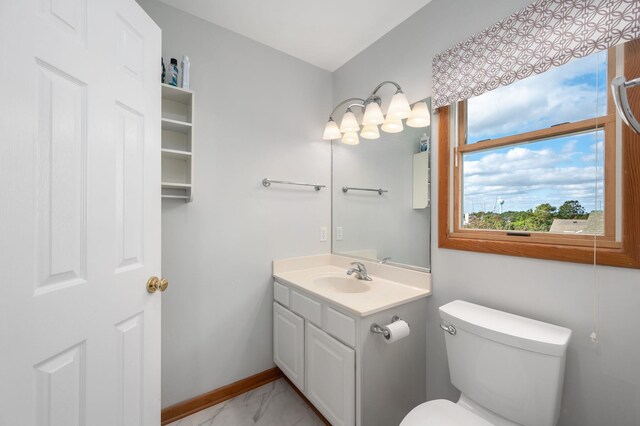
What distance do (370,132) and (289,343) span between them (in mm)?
1579

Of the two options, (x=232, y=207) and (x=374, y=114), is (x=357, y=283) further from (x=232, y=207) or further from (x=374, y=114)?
(x=374, y=114)

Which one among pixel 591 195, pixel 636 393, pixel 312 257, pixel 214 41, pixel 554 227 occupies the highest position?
pixel 214 41

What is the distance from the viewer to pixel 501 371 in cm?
100

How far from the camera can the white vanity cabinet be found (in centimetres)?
121

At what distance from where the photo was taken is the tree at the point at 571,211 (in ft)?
3.42

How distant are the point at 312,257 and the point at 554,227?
4.95 ft

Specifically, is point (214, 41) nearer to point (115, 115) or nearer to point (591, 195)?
point (115, 115)

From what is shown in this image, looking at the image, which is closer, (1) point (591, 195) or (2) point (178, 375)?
(1) point (591, 195)

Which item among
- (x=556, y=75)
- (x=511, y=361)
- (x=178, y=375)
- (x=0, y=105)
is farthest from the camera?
(x=178, y=375)

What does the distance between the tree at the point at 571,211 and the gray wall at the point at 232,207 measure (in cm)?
151

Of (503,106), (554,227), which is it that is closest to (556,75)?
(503,106)

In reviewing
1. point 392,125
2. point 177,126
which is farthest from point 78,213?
point 392,125

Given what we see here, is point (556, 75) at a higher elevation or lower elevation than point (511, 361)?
higher

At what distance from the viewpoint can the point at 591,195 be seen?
1010mm
